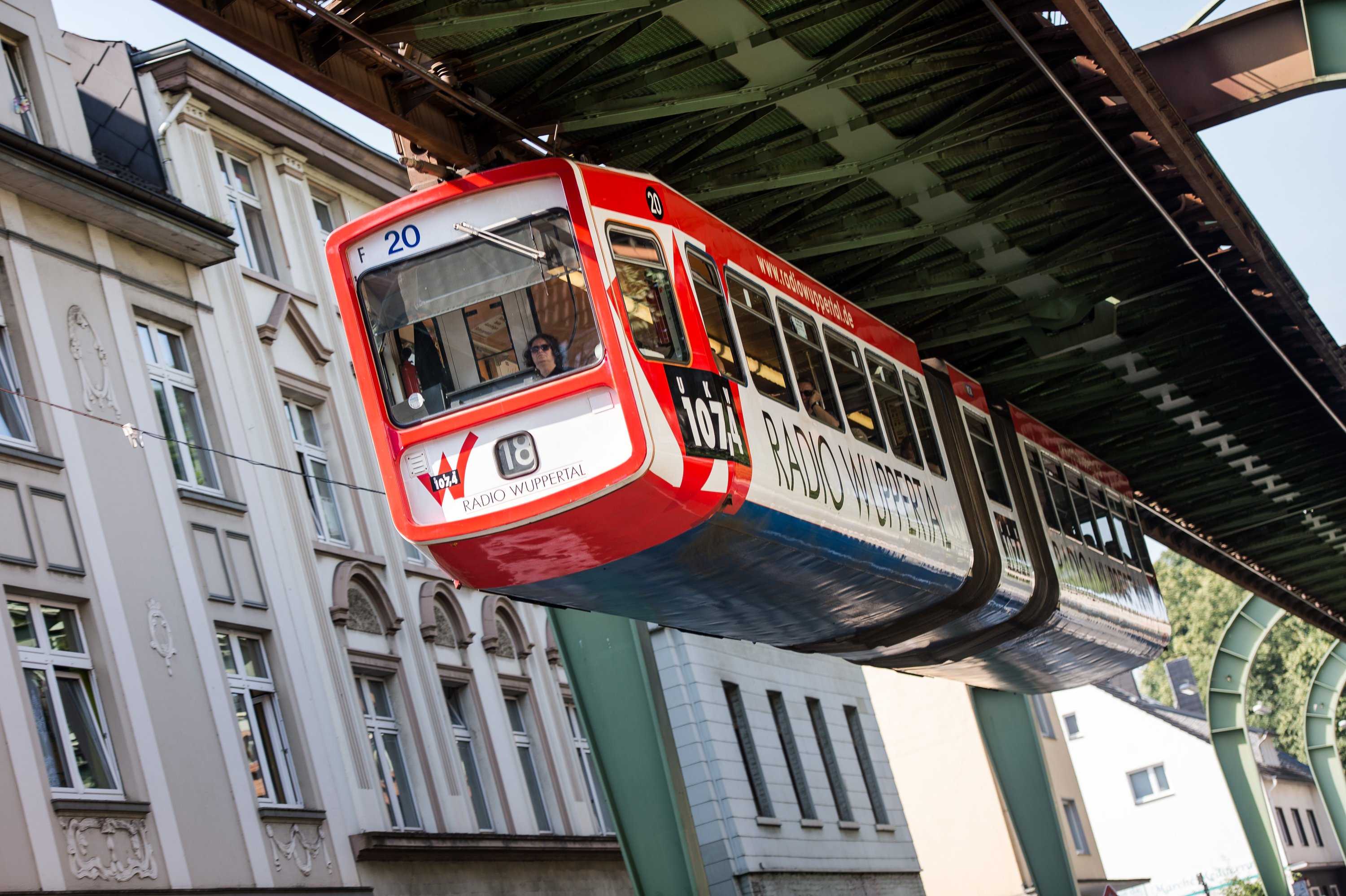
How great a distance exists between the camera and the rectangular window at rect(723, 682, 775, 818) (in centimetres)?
2447

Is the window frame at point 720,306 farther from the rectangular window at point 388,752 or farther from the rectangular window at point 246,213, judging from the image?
the rectangular window at point 246,213

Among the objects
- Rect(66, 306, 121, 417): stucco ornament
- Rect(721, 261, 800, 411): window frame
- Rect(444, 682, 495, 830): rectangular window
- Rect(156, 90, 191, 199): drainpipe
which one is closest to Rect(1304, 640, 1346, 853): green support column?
Rect(444, 682, 495, 830): rectangular window

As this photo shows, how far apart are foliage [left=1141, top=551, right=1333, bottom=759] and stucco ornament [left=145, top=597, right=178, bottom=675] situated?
6705 cm

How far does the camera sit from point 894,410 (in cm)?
1343

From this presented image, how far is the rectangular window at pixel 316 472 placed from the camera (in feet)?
64.7

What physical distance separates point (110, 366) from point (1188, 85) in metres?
10.3

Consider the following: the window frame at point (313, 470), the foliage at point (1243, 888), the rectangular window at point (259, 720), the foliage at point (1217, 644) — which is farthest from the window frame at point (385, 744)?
the foliage at point (1217, 644)

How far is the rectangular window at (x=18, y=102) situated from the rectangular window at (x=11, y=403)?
2.19 m

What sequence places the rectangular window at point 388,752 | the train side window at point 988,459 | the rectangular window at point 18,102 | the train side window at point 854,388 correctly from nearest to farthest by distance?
the train side window at point 854,388
the train side window at point 988,459
the rectangular window at point 18,102
the rectangular window at point 388,752

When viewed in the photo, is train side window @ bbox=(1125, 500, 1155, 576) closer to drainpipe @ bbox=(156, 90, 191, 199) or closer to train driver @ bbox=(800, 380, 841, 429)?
train driver @ bbox=(800, 380, 841, 429)

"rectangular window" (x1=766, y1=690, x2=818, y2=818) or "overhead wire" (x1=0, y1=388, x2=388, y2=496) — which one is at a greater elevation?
"overhead wire" (x1=0, y1=388, x2=388, y2=496)

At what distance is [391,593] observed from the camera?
20.1 metres

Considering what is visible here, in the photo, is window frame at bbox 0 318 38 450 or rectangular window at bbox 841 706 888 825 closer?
window frame at bbox 0 318 38 450

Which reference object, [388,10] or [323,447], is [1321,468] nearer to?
[323,447]
